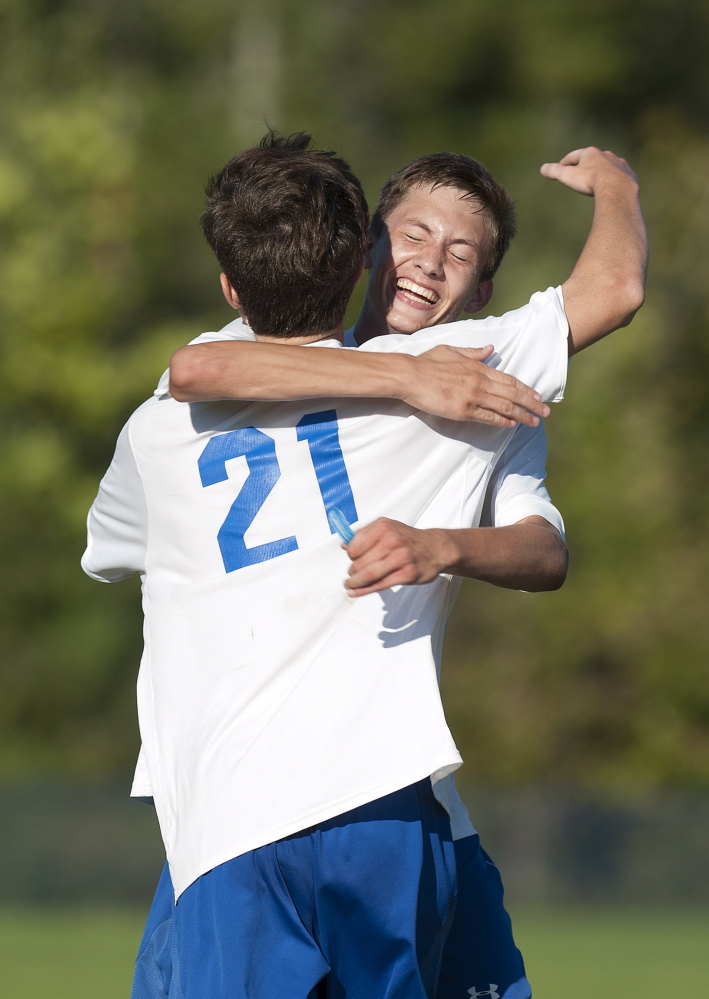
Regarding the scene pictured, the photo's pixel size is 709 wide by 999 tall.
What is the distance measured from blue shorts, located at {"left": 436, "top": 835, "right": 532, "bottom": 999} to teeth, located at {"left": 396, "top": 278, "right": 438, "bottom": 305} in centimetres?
117

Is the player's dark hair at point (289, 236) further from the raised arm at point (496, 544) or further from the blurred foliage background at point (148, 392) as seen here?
the blurred foliage background at point (148, 392)

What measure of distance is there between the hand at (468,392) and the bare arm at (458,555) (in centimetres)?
20

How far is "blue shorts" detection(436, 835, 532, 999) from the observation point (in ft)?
8.33

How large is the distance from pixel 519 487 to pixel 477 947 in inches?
36.5

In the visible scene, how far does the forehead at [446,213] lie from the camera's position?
9.20 feet

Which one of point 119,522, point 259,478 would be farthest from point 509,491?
point 119,522

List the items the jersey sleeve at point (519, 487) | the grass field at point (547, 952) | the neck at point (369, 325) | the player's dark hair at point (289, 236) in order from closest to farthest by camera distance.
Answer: the player's dark hair at point (289, 236) → the jersey sleeve at point (519, 487) → the neck at point (369, 325) → the grass field at point (547, 952)

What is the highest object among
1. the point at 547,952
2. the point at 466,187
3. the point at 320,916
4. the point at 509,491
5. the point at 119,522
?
the point at 466,187

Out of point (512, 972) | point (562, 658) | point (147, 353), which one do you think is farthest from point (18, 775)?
point (512, 972)

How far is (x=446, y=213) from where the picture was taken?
2.81m

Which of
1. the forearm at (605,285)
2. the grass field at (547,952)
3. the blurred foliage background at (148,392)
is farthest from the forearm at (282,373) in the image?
the blurred foliage background at (148,392)

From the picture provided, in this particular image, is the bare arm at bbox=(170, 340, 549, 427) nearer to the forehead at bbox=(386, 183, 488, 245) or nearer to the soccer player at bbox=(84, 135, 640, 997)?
the soccer player at bbox=(84, 135, 640, 997)

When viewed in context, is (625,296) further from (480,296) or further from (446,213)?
(480,296)

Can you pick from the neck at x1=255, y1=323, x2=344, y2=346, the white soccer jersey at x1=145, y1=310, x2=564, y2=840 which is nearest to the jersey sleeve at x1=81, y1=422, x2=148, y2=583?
the white soccer jersey at x1=145, y1=310, x2=564, y2=840
